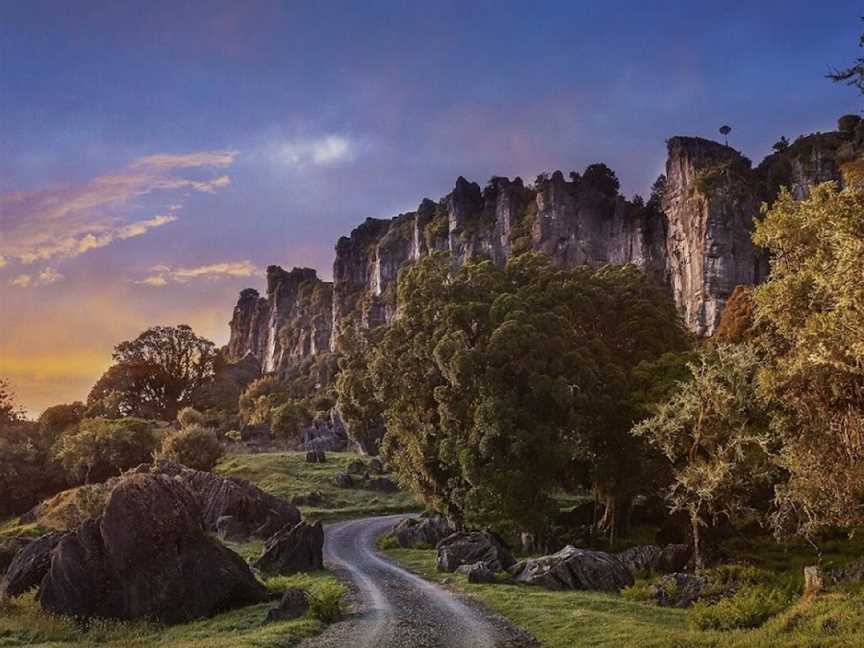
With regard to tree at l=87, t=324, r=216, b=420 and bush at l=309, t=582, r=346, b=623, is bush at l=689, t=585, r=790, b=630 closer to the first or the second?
bush at l=309, t=582, r=346, b=623

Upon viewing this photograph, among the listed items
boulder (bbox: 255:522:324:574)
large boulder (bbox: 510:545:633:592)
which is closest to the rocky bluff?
boulder (bbox: 255:522:324:574)

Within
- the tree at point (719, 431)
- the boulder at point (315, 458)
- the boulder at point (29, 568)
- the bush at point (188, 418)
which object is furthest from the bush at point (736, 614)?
the bush at point (188, 418)

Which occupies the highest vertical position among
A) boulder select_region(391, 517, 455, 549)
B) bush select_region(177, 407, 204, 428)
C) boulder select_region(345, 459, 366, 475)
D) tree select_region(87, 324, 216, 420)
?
tree select_region(87, 324, 216, 420)

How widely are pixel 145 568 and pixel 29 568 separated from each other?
8958 mm

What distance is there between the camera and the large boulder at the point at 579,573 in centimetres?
3062

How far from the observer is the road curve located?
831 inches

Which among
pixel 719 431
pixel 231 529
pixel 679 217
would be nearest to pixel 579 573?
pixel 719 431

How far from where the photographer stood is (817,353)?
63.5 ft

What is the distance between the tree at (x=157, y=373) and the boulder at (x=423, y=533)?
99825 mm

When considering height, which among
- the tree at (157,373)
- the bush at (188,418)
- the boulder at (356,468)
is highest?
the tree at (157,373)

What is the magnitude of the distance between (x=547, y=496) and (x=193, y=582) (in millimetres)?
22033

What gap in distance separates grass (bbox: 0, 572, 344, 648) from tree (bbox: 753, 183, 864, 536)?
56.9ft

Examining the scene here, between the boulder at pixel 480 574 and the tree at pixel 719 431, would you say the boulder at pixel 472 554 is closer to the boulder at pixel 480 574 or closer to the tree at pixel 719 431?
the boulder at pixel 480 574

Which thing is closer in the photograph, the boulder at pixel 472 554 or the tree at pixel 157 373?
the boulder at pixel 472 554
